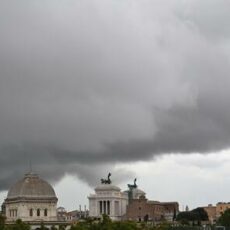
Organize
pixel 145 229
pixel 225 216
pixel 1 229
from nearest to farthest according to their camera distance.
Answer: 1. pixel 1 229
2. pixel 145 229
3. pixel 225 216

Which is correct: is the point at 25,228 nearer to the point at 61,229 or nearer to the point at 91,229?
the point at 91,229

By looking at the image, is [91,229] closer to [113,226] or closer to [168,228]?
[113,226]

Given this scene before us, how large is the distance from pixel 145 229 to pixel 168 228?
7226 millimetres

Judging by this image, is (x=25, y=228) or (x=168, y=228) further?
(x=168, y=228)

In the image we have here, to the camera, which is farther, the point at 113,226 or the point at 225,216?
the point at 225,216

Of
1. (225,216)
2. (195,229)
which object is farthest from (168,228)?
(225,216)

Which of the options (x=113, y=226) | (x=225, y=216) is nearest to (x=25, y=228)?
(x=113, y=226)

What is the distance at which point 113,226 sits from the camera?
139 meters

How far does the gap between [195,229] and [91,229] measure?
107ft

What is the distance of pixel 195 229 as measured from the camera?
165 metres

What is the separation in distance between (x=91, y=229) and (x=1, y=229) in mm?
14576

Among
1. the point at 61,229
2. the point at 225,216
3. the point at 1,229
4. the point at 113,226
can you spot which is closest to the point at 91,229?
the point at 113,226

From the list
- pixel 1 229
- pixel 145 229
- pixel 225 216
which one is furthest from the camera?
pixel 225 216

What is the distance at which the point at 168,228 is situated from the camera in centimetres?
16512
